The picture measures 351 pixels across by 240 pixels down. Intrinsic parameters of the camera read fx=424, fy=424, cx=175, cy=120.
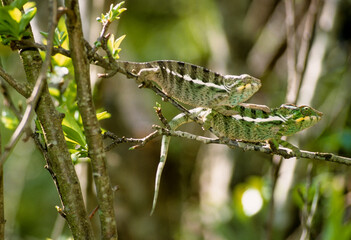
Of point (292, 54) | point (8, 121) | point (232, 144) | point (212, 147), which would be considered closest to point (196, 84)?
point (232, 144)

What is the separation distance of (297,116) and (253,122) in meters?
0.19

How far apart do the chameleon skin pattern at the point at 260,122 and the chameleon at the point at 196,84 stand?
4cm

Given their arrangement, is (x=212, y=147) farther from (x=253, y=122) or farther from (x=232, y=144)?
(x=232, y=144)

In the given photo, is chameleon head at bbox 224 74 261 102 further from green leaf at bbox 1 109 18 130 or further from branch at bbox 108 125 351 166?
green leaf at bbox 1 109 18 130

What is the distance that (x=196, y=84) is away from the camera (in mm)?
1467

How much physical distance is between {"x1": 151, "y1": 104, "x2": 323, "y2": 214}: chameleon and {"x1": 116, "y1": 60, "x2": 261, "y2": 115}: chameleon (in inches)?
1.6

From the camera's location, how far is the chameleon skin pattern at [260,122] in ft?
4.77

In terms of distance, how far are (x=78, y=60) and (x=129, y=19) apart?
3853 mm

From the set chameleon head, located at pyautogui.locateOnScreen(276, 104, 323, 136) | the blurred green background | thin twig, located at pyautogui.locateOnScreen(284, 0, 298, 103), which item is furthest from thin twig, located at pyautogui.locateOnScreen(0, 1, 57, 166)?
thin twig, located at pyautogui.locateOnScreen(284, 0, 298, 103)

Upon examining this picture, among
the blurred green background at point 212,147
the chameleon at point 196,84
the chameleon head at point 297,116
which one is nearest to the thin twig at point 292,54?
the blurred green background at point 212,147

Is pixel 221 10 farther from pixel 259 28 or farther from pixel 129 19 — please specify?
pixel 129 19

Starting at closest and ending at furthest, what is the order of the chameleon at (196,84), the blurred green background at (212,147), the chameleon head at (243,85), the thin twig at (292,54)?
the chameleon at (196,84) → the chameleon head at (243,85) → the thin twig at (292,54) → the blurred green background at (212,147)

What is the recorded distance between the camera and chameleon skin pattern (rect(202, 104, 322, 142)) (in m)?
1.45

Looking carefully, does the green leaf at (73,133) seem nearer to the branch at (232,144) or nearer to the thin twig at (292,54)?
the branch at (232,144)
